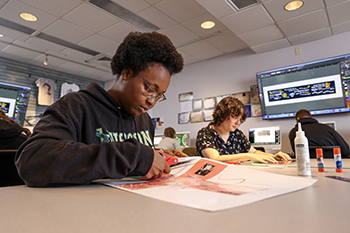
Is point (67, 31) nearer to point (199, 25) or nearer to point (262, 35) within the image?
point (199, 25)

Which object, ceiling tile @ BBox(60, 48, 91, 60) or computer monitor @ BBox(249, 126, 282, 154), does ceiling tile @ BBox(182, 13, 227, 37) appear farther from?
ceiling tile @ BBox(60, 48, 91, 60)

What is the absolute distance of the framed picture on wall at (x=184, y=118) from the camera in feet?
16.3

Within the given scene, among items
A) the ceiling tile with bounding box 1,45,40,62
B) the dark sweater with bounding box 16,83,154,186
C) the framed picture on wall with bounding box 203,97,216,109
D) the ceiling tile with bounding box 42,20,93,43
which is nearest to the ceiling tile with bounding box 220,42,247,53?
the framed picture on wall with bounding box 203,97,216,109

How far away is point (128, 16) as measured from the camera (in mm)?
3193

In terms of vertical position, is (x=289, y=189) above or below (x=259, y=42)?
below

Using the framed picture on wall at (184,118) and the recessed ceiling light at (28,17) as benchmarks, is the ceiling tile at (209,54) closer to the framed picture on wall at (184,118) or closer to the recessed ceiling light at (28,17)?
the framed picture on wall at (184,118)

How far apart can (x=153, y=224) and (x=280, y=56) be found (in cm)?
432

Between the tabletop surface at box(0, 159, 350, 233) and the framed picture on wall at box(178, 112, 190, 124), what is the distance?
14.8 ft

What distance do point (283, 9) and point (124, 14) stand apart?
6.75 feet

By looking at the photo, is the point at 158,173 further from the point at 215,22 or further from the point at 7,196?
the point at 215,22

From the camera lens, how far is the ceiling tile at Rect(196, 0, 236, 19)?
2.66m

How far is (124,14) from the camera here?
3141mm

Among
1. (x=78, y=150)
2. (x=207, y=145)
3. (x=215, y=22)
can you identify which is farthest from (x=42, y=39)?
(x=78, y=150)

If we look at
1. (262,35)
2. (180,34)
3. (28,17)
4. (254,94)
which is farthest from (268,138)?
(28,17)
